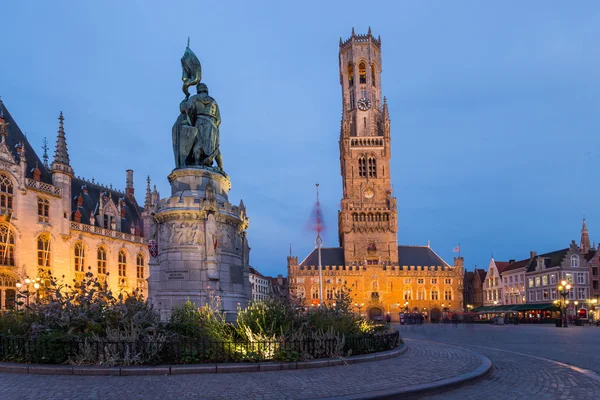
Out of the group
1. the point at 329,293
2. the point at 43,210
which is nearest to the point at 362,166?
the point at 329,293

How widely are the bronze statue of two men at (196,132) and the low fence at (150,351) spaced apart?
9.61m

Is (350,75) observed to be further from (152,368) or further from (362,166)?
(152,368)

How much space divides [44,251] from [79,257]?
4.50m

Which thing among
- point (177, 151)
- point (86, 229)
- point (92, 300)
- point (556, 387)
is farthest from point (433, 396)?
point (86, 229)

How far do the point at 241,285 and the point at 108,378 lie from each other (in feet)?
32.3

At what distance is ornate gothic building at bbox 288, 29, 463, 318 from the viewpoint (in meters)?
85.8

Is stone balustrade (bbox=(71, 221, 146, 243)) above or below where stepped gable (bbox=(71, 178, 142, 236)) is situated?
below

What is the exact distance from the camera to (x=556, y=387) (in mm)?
10680

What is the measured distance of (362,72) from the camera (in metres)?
99.2

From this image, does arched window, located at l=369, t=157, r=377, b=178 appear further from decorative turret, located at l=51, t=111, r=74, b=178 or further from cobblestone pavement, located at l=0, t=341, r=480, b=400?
cobblestone pavement, located at l=0, t=341, r=480, b=400

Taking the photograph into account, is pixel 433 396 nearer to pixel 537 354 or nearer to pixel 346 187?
pixel 537 354

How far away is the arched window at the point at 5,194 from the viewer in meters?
42.0

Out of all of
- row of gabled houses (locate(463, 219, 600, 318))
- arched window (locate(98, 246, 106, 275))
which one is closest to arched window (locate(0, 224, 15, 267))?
arched window (locate(98, 246, 106, 275))

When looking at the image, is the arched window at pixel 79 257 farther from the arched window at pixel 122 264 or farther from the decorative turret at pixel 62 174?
the arched window at pixel 122 264
